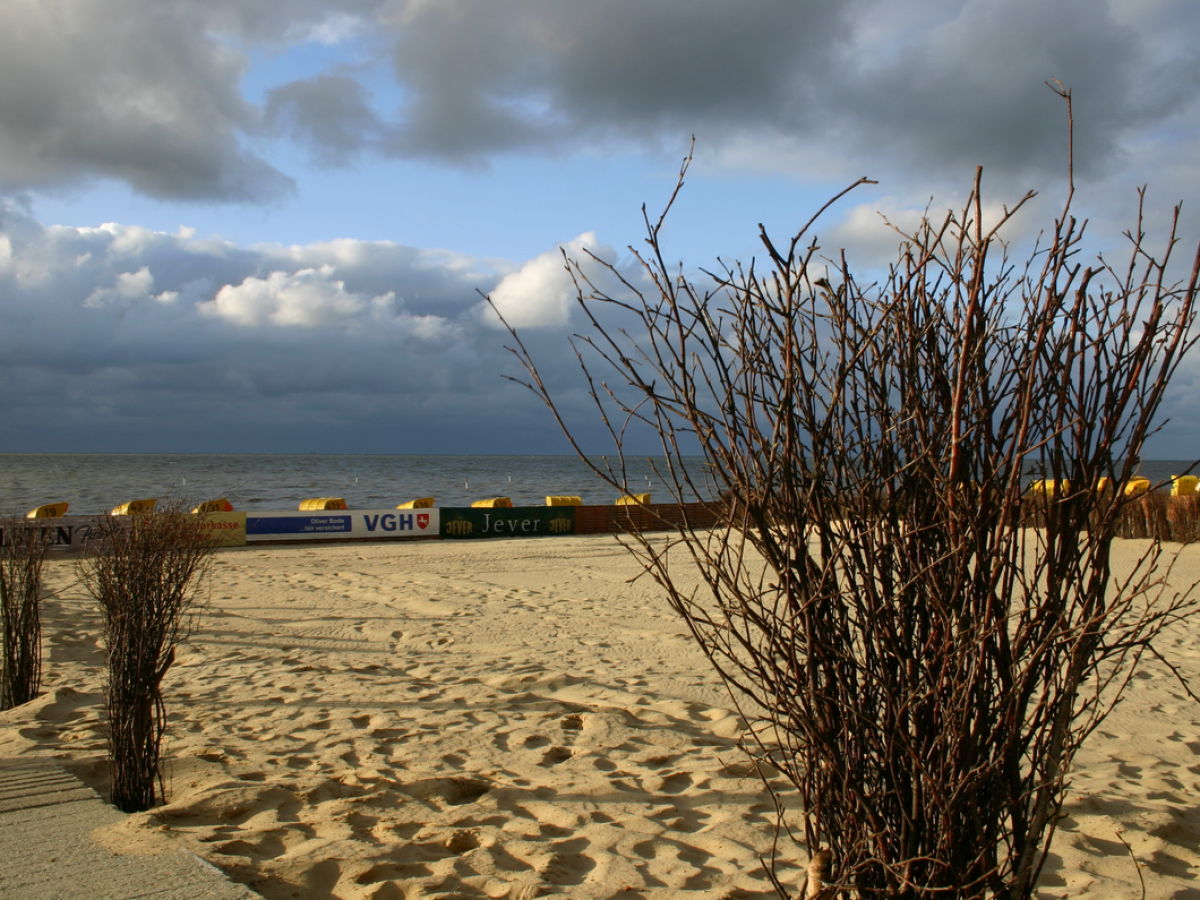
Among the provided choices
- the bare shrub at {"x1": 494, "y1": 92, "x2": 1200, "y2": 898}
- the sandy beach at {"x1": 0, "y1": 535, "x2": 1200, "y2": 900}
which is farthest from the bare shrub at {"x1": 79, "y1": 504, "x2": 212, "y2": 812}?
the bare shrub at {"x1": 494, "y1": 92, "x2": 1200, "y2": 898}

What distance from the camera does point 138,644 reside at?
4688mm

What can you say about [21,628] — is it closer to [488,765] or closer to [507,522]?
[488,765]

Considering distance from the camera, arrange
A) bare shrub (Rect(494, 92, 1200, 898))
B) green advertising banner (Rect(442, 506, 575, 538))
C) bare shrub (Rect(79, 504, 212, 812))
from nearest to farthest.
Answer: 1. bare shrub (Rect(494, 92, 1200, 898))
2. bare shrub (Rect(79, 504, 212, 812))
3. green advertising banner (Rect(442, 506, 575, 538))

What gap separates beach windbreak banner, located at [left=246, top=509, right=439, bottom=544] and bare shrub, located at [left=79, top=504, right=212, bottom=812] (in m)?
15.4

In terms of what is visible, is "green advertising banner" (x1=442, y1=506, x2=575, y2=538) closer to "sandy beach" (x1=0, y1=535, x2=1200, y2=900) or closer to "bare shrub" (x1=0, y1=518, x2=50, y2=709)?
"sandy beach" (x1=0, y1=535, x2=1200, y2=900)

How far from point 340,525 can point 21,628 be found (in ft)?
46.3

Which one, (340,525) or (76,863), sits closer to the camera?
(76,863)

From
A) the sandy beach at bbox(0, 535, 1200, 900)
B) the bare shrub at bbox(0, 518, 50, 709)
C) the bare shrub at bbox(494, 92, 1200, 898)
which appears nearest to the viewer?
the bare shrub at bbox(494, 92, 1200, 898)

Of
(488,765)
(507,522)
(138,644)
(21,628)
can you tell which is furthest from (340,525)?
(488,765)

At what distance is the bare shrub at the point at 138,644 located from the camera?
4.43 metres

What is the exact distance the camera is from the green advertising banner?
72.5 ft

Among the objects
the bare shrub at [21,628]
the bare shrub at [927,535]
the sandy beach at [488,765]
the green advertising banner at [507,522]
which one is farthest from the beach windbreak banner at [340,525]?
the bare shrub at [927,535]

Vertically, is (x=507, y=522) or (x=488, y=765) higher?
(x=507, y=522)

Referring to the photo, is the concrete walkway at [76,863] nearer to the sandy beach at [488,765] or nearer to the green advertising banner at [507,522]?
the sandy beach at [488,765]
